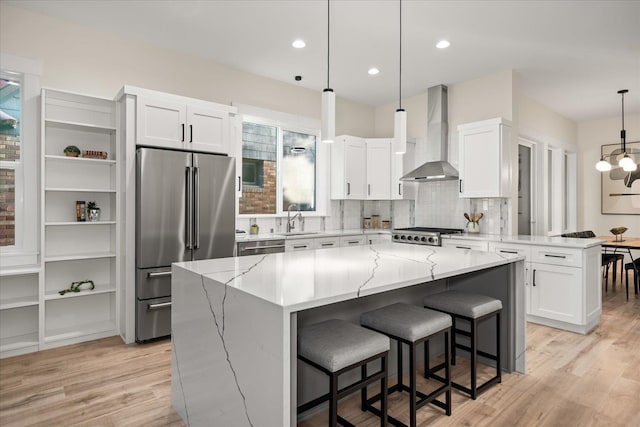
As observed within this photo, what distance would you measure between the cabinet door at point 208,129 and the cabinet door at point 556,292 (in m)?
3.50

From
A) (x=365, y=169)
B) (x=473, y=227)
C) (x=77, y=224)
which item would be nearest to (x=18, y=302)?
(x=77, y=224)

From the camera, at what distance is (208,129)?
3832 millimetres

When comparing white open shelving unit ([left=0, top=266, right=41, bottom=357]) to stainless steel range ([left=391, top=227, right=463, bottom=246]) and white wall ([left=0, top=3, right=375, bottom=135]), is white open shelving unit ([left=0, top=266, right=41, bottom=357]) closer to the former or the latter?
white wall ([left=0, top=3, right=375, bottom=135])

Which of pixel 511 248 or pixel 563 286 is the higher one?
pixel 511 248

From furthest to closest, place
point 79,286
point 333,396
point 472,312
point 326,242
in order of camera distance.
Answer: point 326,242 < point 79,286 < point 472,312 < point 333,396

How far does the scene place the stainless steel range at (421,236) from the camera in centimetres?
468

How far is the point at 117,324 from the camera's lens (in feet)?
11.8

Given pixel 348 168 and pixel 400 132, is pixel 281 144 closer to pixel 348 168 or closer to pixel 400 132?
pixel 348 168

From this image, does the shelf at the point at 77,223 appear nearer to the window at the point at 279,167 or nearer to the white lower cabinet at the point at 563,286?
the window at the point at 279,167

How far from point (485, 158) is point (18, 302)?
4.91 m

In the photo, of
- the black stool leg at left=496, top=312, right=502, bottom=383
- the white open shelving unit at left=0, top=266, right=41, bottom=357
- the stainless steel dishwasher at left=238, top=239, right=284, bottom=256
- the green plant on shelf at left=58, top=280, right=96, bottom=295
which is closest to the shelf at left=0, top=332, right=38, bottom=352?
the white open shelving unit at left=0, top=266, right=41, bottom=357

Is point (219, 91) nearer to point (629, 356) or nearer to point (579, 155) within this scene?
point (629, 356)

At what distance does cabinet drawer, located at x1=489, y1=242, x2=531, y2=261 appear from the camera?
3985mm

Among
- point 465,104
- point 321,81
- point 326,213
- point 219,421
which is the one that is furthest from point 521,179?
point 219,421
